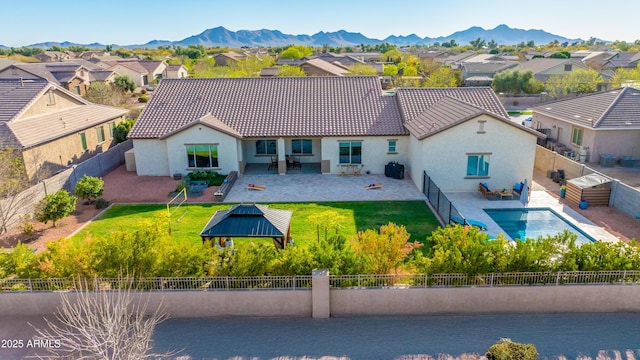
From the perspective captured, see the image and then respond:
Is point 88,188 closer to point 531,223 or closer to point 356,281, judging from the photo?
point 356,281

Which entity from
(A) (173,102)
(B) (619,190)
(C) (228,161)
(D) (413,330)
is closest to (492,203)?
(B) (619,190)

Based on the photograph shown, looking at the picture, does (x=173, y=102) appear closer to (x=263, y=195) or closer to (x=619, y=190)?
(x=263, y=195)

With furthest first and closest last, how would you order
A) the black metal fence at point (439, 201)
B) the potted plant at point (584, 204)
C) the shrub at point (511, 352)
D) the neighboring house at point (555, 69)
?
1. the neighboring house at point (555, 69)
2. the potted plant at point (584, 204)
3. the black metal fence at point (439, 201)
4. the shrub at point (511, 352)

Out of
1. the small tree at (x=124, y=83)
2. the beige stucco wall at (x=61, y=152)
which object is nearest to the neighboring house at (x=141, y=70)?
the small tree at (x=124, y=83)

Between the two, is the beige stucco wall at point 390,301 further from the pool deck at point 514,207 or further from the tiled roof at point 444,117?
the tiled roof at point 444,117

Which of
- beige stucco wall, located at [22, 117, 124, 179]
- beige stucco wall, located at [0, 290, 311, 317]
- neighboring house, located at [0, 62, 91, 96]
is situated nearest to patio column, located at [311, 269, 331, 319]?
beige stucco wall, located at [0, 290, 311, 317]

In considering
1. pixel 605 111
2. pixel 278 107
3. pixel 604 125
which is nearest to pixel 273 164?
pixel 278 107
